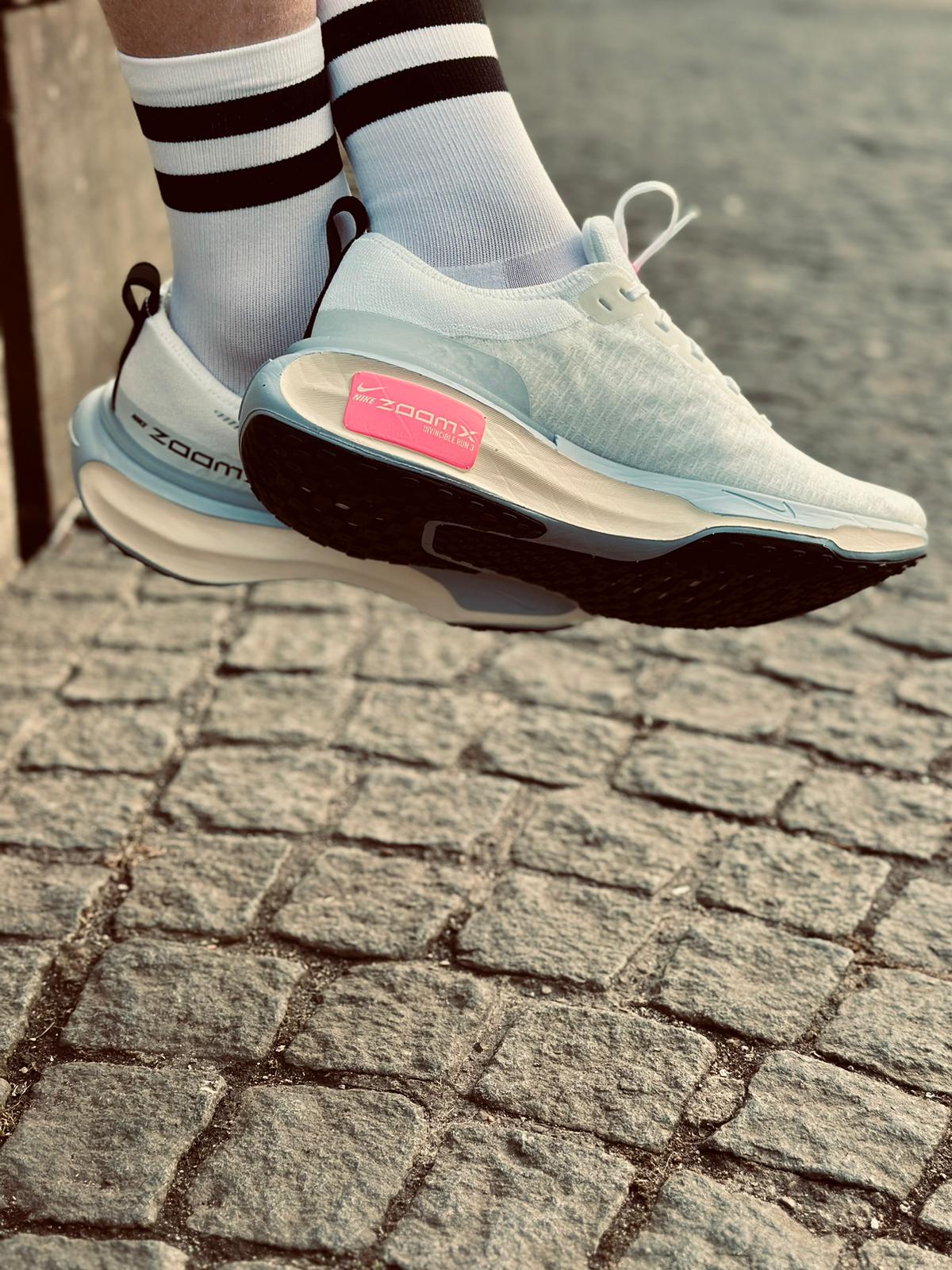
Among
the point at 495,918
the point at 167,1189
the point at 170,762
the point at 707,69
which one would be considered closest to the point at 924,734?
the point at 495,918

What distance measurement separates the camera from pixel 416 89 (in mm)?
1665

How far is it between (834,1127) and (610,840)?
0.64 meters

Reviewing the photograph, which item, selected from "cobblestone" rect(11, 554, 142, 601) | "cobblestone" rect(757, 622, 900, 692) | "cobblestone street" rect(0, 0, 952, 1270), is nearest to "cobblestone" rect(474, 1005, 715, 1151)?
"cobblestone street" rect(0, 0, 952, 1270)

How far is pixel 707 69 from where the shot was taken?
8.45m

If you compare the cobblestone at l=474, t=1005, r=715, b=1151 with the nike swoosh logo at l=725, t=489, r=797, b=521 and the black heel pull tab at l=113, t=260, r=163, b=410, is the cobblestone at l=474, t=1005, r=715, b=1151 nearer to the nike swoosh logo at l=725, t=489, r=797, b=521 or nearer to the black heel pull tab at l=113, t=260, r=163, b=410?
the nike swoosh logo at l=725, t=489, r=797, b=521

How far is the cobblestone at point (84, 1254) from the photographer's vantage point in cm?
144

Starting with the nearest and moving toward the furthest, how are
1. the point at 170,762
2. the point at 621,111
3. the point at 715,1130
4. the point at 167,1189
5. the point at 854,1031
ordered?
the point at 167,1189 < the point at 715,1130 < the point at 854,1031 < the point at 170,762 < the point at 621,111

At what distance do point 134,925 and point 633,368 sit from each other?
0.99m

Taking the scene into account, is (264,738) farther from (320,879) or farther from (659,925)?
(659,925)

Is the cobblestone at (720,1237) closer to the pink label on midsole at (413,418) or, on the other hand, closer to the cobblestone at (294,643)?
the pink label on midsole at (413,418)

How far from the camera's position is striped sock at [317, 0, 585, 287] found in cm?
166

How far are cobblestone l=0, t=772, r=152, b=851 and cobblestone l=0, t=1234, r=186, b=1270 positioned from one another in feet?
2.56

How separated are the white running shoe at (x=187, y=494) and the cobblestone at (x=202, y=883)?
0.48 m

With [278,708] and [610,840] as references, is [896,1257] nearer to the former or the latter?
[610,840]
